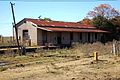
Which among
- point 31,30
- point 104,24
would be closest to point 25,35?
point 31,30

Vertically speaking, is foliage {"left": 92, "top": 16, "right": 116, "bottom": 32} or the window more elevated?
foliage {"left": 92, "top": 16, "right": 116, "bottom": 32}

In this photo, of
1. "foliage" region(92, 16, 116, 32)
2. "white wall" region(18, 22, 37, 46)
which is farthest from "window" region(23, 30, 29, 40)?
"foliage" region(92, 16, 116, 32)

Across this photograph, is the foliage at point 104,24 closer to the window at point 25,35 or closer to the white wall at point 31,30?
the window at point 25,35

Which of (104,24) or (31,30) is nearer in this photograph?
(31,30)

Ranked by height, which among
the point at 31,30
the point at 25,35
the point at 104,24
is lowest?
the point at 25,35

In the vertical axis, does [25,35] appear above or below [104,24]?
below

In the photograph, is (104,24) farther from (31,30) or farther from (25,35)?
(31,30)

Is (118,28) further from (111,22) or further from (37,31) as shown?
(37,31)

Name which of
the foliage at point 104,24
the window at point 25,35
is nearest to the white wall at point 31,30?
the window at point 25,35

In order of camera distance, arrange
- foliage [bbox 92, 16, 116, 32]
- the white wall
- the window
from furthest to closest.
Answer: foliage [bbox 92, 16, 116, 32] < the window < the white wall

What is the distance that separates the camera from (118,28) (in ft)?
182

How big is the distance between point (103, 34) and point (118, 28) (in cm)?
341

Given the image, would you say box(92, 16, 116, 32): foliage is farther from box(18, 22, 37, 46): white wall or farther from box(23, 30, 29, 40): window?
box(18, 22, 37, 46): white wall

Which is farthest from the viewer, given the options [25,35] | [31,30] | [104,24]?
[104,24]
